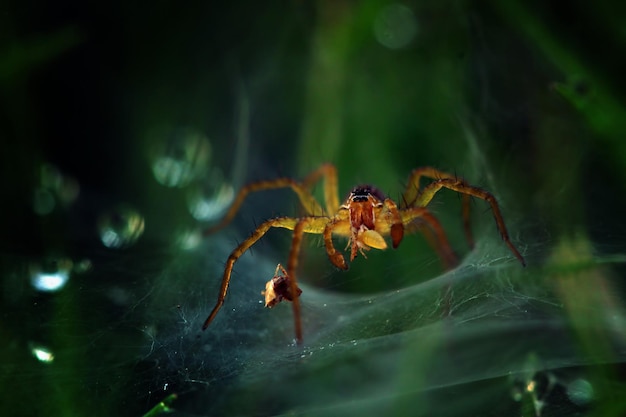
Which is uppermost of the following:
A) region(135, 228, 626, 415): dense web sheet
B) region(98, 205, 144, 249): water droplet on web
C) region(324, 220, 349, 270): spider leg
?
region(98, 205, 144, 249): water droplet on web

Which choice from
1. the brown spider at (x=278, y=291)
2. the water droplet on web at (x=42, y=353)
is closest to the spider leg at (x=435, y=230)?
the brown spider at (x=278, y=291)

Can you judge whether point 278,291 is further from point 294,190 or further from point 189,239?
point 189,239

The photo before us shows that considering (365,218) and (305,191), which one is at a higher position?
(305,191)

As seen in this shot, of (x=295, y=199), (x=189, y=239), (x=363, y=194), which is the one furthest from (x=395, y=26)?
(x=189, y=239)

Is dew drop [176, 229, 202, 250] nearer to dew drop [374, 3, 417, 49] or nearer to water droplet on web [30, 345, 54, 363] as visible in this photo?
water droplet on web [30, 345, 54, 363]

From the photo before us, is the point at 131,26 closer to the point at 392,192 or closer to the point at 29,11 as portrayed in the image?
the point at 29,11

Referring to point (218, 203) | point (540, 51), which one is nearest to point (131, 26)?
point (218, 203)

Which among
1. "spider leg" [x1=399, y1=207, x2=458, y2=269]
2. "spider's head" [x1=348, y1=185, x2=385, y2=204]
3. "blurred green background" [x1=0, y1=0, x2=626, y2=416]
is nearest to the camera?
"blurred green background" [x1=0, y1=0, x2=626, y2=416]

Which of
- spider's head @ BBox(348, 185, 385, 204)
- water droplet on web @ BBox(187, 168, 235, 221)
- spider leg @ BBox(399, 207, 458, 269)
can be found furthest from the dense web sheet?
water droplet on web @ BBox(187, 168, 235, 221)
